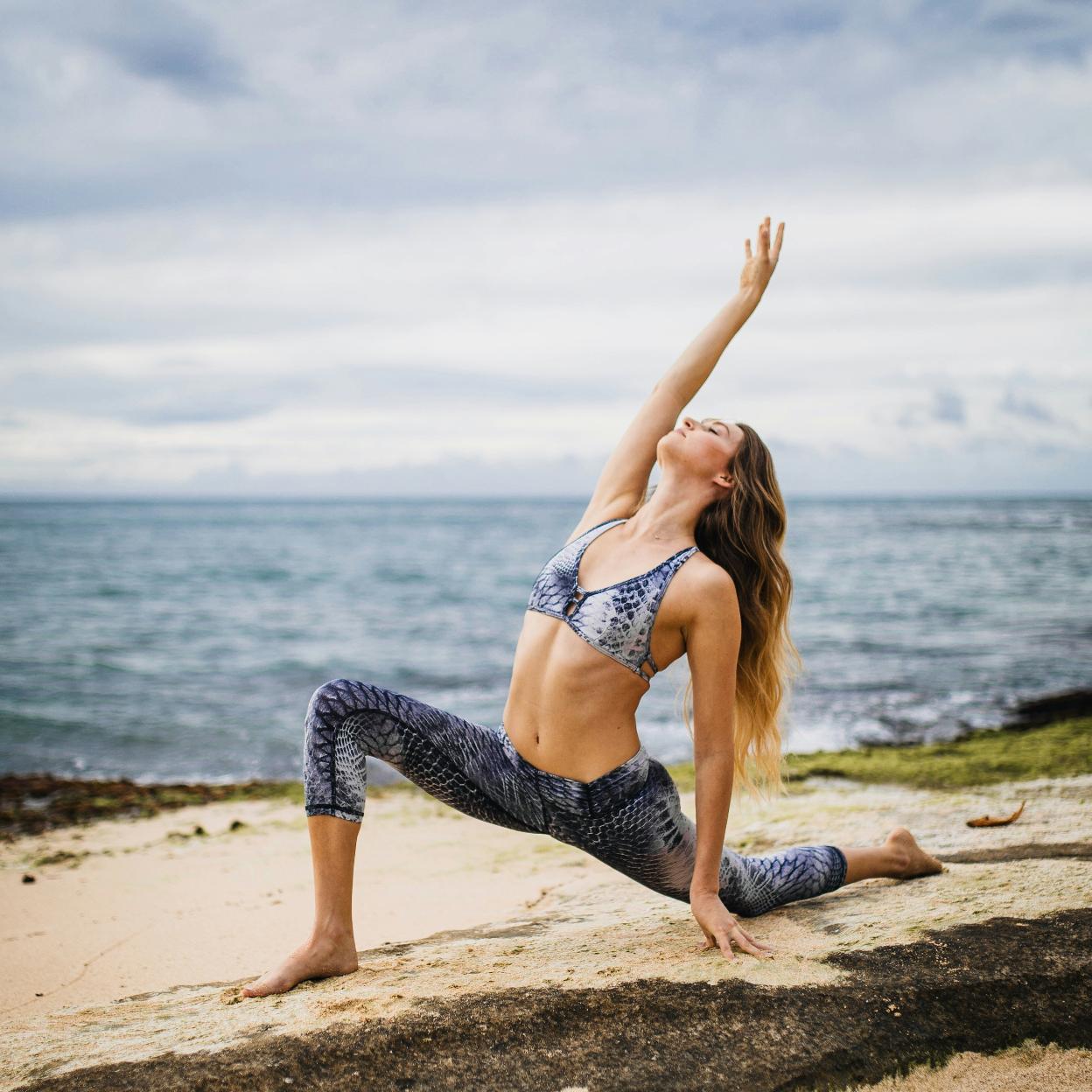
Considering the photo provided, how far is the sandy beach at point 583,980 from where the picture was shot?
2605 millimetres

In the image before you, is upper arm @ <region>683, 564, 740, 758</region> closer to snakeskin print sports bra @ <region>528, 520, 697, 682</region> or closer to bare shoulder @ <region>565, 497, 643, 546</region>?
snakeskin print sports bra @ <region>528, 520, 697, 682</region>

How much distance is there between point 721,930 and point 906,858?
111cm

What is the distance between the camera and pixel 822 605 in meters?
21.5

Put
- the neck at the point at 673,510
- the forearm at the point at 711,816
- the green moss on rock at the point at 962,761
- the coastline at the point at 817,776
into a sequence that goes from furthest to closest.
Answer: the coastline at the point at 817,776 → the green moss on rock at the point at 962,761 → the neck at the point at 673,510 → the forearm at the point at 711,816

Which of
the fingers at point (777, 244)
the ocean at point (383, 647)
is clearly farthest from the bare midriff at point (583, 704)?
the fingers at point (777, 244)

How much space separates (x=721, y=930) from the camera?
3174mm

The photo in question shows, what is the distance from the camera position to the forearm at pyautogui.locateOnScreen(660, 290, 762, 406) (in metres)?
4.08

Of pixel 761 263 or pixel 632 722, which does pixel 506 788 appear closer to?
pixel 632 722

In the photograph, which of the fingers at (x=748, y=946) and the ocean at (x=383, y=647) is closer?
the fingers at (x=748, y=946)

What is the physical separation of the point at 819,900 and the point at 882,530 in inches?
2241

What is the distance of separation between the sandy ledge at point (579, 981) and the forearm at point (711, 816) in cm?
25

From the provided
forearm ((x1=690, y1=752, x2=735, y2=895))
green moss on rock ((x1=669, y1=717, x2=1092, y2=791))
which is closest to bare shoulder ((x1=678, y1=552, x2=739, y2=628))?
forearm ((x1=690, y1=752, x2=735, y2=895))

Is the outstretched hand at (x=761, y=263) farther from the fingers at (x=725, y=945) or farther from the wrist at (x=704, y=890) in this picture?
the fingers at (x=725, y=945)

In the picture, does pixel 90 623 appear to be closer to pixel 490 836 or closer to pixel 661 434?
pixel 490 836
